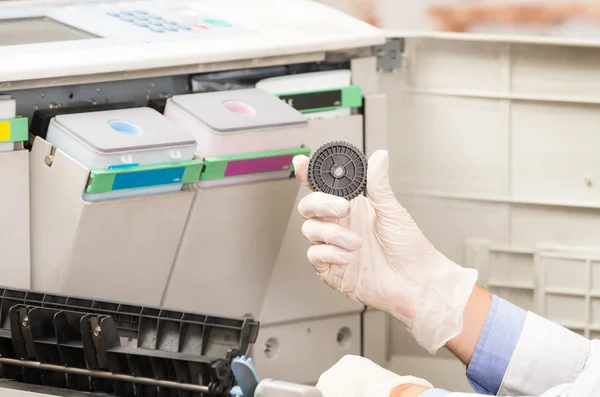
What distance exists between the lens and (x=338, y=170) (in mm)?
1534

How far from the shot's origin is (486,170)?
232 cm

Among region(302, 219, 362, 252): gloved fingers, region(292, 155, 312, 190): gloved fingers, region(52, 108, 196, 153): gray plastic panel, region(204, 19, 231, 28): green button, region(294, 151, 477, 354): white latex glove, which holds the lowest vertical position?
region(294, 151, 477, 354): white latex glove

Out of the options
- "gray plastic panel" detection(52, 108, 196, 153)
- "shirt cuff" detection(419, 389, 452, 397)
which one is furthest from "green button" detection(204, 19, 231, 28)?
"shirt cuff" detection(419, 389, 452, 397)

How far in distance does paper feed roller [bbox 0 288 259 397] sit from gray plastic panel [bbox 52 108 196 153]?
0.30 m

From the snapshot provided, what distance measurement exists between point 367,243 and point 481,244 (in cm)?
72

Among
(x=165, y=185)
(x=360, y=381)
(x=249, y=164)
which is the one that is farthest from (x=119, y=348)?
(x=249, y=164)

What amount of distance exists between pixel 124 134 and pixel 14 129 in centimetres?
18

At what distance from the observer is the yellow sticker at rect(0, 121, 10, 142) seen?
1675 millimetres

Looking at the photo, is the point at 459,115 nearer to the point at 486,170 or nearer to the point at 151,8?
the point at 486,170

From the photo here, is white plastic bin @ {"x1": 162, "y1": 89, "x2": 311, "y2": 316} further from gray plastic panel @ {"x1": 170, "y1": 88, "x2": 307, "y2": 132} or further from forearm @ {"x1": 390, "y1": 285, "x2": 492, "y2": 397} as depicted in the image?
forearm @ {"x1": 390, "y1": 285, "x2": 492, "y2": 397}

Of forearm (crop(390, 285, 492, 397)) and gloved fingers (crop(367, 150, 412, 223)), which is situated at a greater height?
gloved fingers (crop(367, 150, 412, 223))

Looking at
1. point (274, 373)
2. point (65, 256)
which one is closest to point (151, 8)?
point (65, 256)

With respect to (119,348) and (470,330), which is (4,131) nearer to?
(119,348)

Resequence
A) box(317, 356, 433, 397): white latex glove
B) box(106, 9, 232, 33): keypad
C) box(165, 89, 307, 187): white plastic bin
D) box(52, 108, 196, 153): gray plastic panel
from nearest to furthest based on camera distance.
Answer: box(317, 356, 433, 397): white latex glove
box(52, 108, 196, 153): gray plastic panel
box(165, 89, 307, 187): white plastic bin
box(106, 9, 232, 33): keypad
